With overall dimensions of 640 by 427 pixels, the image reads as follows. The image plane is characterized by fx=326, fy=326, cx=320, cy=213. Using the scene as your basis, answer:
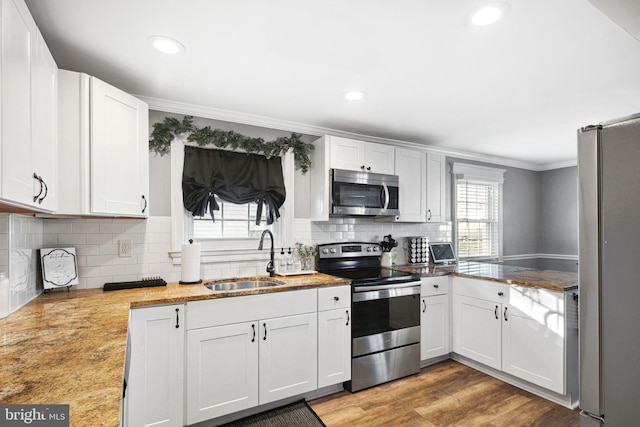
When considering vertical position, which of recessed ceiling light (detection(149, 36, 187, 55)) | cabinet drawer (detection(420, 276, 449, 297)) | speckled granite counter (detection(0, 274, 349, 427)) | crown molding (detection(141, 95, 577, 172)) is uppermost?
recessed ceiling light (detection(149, 36, 187, 55))

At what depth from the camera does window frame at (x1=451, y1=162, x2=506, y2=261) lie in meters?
4.41

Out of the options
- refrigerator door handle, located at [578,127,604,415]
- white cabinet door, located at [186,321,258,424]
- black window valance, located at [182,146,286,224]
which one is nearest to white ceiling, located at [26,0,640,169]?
black window valance, located at [182,146,286,224]

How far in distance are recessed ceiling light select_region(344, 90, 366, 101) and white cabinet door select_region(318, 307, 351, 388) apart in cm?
172

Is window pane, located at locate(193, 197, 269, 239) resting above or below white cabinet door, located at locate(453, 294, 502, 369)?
above

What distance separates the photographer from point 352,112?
2965 mm

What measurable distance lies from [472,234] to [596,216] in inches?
142

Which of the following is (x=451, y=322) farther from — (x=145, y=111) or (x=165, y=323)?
(x=145, y=111)

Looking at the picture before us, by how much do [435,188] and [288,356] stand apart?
100 inches

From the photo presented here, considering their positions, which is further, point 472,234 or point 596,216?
point 472,234

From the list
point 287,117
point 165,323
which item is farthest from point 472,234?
point 165,323

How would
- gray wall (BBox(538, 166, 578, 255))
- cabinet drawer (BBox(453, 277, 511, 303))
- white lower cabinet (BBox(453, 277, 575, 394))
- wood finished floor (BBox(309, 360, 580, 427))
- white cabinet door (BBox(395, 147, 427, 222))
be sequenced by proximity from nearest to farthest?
1. wood finished floor (BBox(309, 360, 580, 427))
2. white lower cabinet (BBox(453, 277, 575, 394))
3. cabinet drawer (BBox(453, 277, 511, 303))
4. white cabinet door (BBox(395, 147, 427, 222))
5. gray wall (BBox(538, 166, 578, 255))

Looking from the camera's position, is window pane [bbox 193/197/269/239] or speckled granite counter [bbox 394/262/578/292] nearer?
speckled granite counter [bbox 394/262/578/292]

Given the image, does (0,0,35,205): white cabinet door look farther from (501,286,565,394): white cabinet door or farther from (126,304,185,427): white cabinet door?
(501,286,565,394): white cabinet door

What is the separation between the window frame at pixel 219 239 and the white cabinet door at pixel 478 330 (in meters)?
1.84
